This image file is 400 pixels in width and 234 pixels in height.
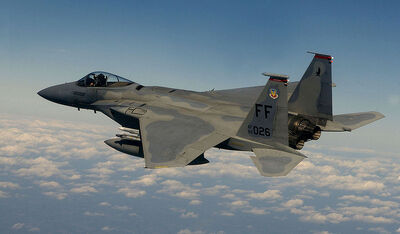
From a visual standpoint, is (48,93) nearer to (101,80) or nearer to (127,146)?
(101,80)

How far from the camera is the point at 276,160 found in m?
10.4

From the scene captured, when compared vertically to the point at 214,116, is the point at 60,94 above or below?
above

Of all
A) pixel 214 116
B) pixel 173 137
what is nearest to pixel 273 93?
pixel 173 137

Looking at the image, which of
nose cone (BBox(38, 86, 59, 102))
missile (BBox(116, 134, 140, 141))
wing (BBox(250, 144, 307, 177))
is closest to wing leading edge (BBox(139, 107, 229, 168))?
missile (BBox(116, 134, 140, 141))

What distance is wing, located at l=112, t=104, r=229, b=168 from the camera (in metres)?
10.7

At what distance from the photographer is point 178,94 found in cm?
1838

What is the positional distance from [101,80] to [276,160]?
12.3 metres

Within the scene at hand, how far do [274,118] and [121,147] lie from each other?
7.01 metres

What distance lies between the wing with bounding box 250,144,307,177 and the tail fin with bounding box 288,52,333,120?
489 cm

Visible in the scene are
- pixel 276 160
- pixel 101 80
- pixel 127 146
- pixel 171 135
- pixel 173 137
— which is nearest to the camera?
pixel 276 160

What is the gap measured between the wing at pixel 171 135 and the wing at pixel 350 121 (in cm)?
660

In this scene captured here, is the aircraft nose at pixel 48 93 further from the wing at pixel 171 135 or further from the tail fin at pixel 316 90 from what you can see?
the tail fin at pixel 316 90

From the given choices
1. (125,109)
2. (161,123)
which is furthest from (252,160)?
(125,109)

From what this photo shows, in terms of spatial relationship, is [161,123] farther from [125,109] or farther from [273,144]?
[273,144]
